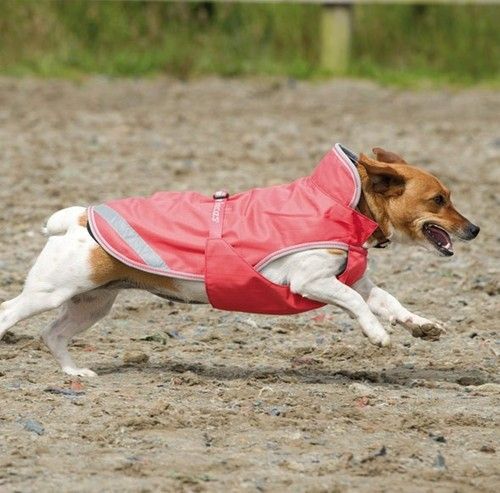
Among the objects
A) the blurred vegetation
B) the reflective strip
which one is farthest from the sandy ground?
the blurred vegetation

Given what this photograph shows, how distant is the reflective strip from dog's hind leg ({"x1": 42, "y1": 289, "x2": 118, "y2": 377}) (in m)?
0.37

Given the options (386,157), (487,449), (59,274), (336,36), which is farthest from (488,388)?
(336,36)

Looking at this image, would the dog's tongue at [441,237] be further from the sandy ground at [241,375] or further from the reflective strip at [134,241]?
the reflective strip at [134,241]

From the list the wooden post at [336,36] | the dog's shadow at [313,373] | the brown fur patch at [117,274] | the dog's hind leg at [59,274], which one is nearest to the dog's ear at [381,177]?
the dog's shadow at [313,373]

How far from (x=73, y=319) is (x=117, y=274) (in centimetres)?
43

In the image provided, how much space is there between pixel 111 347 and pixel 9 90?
27.4 feet

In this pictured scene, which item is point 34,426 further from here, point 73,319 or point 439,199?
point 439,199

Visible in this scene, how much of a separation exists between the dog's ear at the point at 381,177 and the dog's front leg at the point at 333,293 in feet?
1.51

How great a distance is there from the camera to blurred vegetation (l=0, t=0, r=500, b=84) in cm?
1593

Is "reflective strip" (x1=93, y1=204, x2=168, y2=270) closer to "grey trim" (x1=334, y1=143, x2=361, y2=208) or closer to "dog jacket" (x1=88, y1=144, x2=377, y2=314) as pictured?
"dog jacket" (x1=88, y1=144, x2=377, y2=314)

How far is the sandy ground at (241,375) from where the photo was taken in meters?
4.86

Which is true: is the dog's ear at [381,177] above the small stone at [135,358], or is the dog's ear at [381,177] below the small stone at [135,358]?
above

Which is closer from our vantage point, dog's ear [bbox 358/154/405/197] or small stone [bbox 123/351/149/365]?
dog's ear [bbox 358/154/405/197]

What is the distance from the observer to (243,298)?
5.98 meters
